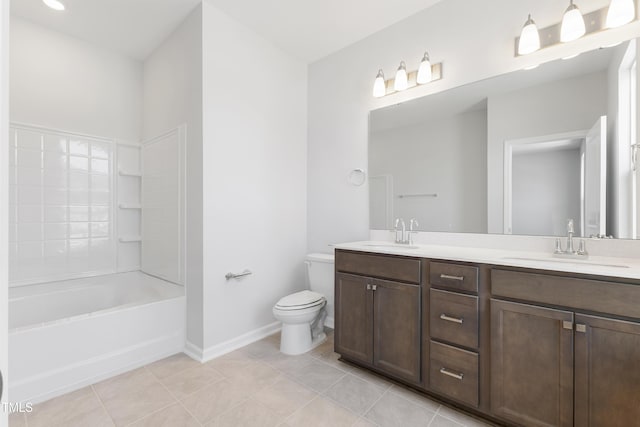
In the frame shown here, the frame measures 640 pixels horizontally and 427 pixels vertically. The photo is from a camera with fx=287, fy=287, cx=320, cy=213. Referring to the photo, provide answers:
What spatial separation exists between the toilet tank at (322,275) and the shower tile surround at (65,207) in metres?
1.91

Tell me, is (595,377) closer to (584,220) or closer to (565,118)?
(584,220)

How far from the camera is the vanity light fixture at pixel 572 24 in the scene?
159 centimetres

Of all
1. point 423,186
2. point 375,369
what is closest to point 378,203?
point 423,186

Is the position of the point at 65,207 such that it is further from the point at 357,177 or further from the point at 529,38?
the point at 529,38

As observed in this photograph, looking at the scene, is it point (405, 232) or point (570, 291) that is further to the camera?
point (405, 232)

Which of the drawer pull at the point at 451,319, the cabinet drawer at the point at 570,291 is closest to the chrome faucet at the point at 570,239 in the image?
the cabinet drawer at the point at 570,291

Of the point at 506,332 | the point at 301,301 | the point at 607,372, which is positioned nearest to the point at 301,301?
the point at 301,301

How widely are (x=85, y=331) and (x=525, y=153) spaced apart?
3.06 meters

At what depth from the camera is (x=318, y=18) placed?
2.37m

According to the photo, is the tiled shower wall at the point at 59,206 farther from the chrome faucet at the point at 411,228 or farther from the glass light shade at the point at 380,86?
the chrome faucet at the point at 411,228

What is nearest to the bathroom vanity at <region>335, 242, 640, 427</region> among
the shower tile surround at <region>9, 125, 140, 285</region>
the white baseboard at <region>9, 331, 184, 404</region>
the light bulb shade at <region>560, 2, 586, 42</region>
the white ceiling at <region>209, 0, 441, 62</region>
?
the light bulb shade at <region>560, 2, 586, 42</region>

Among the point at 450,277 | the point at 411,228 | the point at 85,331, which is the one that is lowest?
the point at 85,331

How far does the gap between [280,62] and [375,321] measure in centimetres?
249

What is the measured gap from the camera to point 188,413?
63.7 inches
